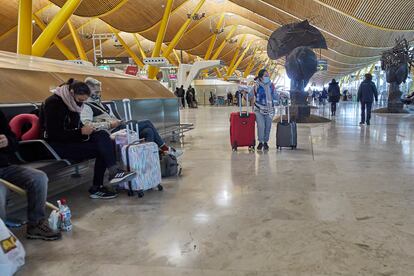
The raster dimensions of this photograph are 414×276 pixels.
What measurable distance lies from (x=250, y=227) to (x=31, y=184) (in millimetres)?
1835

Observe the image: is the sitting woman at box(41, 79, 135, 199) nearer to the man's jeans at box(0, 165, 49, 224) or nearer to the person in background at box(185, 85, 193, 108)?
the man's jeans at box(0, 165, 49, 224)

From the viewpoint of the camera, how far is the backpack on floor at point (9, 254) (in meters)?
2.36

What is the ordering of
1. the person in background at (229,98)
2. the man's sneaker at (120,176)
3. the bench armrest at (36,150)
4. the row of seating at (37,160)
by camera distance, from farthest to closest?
→ the person in background at (229,98), the man's sneaker at (120,176), the bench armrest at (36,150), the row of seating at (37,160)

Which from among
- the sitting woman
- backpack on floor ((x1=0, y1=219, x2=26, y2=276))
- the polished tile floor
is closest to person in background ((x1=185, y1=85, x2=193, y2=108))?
the polished tile floor

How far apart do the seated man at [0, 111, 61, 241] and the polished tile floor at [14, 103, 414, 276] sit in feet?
0.46

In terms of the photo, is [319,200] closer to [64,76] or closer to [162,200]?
[162,200]

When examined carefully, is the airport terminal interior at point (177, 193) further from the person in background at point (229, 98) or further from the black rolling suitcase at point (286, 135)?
the person in background at point (229, 98)

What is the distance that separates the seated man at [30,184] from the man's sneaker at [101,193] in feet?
3.61

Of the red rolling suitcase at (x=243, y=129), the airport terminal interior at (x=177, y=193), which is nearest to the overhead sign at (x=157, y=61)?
the airport terminal interior at (x=177, y=193)

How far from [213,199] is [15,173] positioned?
1.96 m

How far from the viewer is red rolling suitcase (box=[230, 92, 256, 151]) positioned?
727cm

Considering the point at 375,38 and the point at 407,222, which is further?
the point at 375,38

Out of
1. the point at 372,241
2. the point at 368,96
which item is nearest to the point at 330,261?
the point at 372,241

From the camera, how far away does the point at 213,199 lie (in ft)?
13.5
